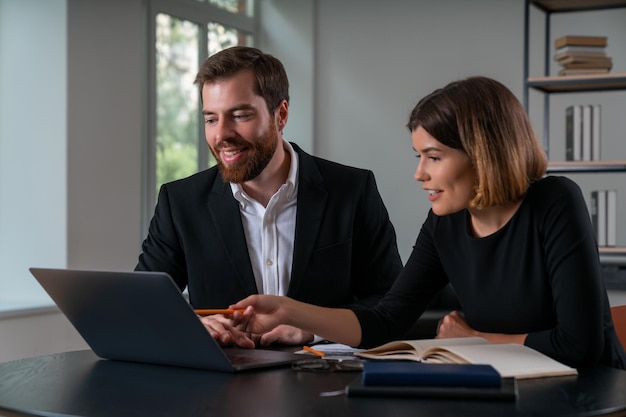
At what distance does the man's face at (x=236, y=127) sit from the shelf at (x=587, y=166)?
2767 millimetres

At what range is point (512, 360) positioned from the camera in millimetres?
1514

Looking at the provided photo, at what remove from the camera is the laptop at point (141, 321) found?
1461mm

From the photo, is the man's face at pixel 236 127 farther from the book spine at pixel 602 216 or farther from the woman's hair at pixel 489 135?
the book spine at pixel 602 216

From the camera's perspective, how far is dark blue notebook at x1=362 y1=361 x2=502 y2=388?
1.31 m

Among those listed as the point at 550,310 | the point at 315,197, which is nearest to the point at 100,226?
the point at 315,197

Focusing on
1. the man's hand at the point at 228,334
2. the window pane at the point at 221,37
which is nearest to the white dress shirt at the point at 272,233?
the man's hand at the point at 228,334

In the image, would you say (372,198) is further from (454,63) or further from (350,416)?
(454,63)

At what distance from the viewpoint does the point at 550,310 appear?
1.84m

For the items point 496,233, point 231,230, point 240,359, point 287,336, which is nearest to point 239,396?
point 240,359

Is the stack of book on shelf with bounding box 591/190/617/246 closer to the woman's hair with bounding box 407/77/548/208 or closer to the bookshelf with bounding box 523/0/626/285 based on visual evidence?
the bookshelf with bounding box 523/0/626/285

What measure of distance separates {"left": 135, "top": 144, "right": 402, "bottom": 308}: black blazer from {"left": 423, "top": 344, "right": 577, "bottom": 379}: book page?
82 centimetres

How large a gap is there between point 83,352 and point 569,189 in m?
1.03

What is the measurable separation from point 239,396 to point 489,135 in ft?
2.63

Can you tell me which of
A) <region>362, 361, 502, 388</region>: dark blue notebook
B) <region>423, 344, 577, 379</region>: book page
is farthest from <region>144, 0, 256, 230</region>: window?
<region>362, 361, 502, 388</region>: dark blue notebook
